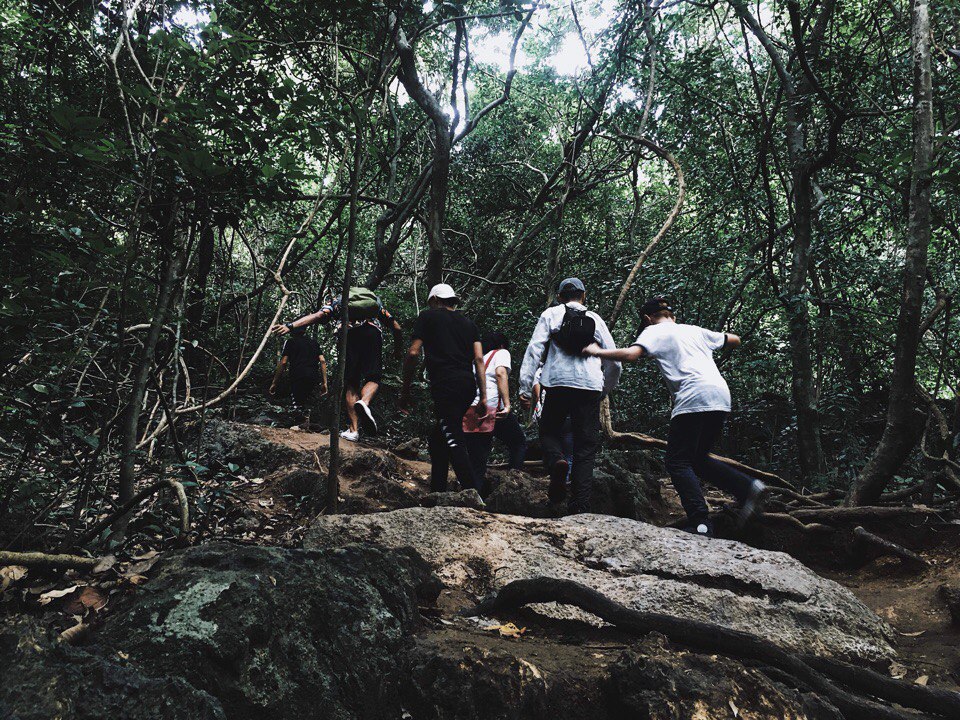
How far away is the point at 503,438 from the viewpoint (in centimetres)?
768

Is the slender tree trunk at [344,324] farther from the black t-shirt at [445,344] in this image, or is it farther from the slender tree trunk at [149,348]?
the black t-shirt at [445,344]


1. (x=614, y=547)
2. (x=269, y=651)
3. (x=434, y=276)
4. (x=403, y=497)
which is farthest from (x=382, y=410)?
(x=269, y=651)

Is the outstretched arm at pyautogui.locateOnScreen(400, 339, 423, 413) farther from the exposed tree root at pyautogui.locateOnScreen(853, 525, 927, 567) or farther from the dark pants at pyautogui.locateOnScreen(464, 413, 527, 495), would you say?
the exposed tree root at pyautogui.locateOnScreen(853, 525, 927, 567)

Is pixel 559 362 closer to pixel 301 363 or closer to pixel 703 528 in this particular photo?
pixel 703 528

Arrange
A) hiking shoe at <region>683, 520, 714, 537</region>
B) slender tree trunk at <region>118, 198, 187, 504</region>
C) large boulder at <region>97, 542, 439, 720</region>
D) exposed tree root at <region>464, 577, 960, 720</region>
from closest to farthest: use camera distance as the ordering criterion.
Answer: large boulder at <region>97, 542, 439, 720</region>, exposed tree root at <region>464, 577, 960, 720</region>, slender tree trunk at <region>118, 198, 187, 504</region>, hiking shoe at <region>683, 520, 714, 537</region>

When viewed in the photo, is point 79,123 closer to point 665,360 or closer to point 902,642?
point 665,360

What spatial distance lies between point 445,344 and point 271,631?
3814 millimetres

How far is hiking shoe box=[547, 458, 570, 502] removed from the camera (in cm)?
552

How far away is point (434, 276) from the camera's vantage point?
27.8 ft

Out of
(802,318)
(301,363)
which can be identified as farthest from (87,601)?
(802,318)

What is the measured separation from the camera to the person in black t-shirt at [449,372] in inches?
223

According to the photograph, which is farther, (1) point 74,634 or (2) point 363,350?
(2) point 363,350

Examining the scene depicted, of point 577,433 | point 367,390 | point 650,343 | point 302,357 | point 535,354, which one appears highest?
point 650,343

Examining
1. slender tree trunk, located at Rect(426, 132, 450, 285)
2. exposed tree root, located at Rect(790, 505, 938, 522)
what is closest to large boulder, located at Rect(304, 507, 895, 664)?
exposed tree root, located at Rect(790, 505, 938, 522)
